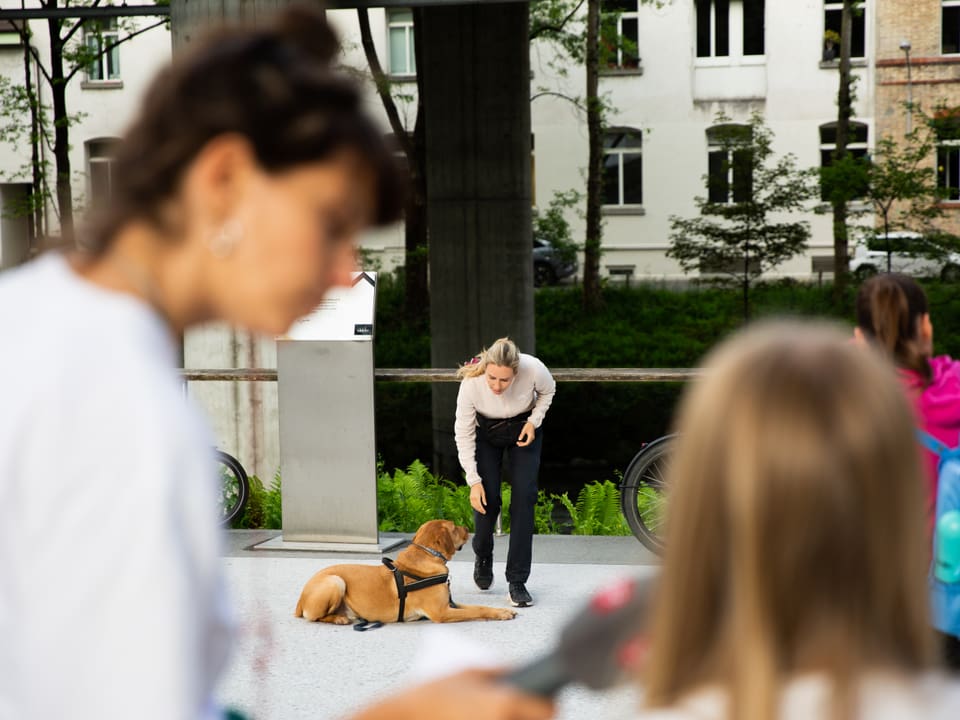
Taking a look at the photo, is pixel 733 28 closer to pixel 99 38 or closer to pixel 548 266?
pixel 548 266

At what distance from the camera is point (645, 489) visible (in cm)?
851

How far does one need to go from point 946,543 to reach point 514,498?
13.7ft

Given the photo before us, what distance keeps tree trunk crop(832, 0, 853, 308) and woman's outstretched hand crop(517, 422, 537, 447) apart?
1582cm

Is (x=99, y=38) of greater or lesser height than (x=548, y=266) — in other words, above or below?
above

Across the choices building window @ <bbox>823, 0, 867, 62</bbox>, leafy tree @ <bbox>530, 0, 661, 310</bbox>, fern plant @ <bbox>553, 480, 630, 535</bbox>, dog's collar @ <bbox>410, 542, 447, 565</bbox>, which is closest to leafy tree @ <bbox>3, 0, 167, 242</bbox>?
leafy tree @ <bbox>530, 0, 661, 310</bbox>

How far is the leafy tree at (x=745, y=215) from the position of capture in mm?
24406

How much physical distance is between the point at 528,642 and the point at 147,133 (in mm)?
5652

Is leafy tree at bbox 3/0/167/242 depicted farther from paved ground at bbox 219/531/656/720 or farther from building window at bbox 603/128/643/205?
building window at bbox 603/128/643/205

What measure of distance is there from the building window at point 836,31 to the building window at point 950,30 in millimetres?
1786

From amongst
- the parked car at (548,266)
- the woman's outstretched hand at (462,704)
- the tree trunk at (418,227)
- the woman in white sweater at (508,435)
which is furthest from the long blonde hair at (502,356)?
the parked car at (548,266)

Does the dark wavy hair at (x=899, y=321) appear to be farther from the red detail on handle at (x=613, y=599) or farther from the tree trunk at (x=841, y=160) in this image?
the tree trunk at (x=841, y=160)

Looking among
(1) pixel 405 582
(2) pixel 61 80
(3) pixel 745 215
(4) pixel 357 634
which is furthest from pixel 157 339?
(3) pixel 745 215

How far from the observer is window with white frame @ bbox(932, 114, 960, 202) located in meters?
20.8

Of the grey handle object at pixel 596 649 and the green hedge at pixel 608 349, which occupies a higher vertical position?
the grey handle object at pixel 596 649
